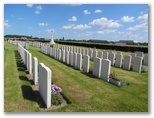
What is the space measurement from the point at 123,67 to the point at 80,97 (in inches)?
263

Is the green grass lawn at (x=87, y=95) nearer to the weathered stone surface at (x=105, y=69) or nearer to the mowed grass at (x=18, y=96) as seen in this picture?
the mowed grass at (x=18, y=96)

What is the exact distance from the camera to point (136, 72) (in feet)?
34.7

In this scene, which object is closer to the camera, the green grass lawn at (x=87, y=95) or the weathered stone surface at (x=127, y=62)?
the green grass lawn at (x=87, y=95)

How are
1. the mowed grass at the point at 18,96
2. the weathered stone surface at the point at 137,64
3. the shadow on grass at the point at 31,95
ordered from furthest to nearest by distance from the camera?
the weathered stone surface at the point at 137,64 → the shadow on grass at the point at 31,95 → the mowed grass at the point at 18,96

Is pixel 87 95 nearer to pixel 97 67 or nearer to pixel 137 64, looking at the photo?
pixel 97 67

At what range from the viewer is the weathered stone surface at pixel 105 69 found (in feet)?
26.3

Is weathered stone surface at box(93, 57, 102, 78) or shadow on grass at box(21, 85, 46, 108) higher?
weathered stone surface at box(93, 57, 102, 78)

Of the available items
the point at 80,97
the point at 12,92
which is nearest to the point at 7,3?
the point at 12,92

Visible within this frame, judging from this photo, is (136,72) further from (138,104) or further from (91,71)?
(138,104)

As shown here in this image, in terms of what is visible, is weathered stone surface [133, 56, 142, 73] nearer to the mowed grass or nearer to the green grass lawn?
the green grass lawn

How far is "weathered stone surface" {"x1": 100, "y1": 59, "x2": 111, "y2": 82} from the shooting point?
8016mm

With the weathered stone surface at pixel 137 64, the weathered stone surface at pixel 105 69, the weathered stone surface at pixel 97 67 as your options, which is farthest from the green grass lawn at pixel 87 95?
the weathered stone surface at pixel 137 64

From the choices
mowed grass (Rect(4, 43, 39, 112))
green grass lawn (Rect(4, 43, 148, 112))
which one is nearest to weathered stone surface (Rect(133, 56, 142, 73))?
green grass lawn (Rect(4, 43, 148, 112))

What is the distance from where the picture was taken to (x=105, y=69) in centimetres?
820
